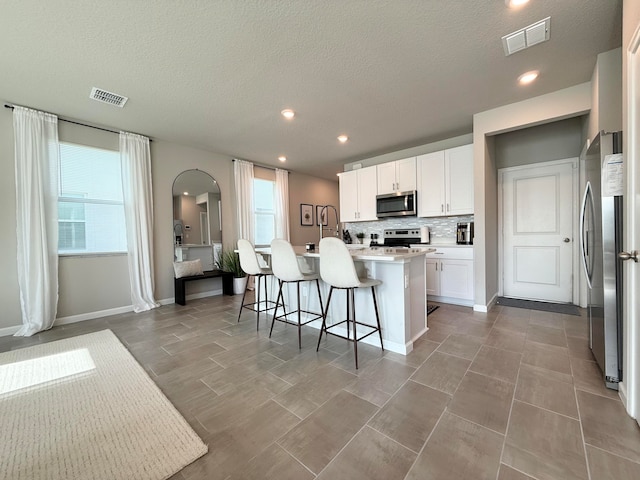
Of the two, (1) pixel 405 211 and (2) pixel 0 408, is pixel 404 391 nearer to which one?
(2) pixel 0 408

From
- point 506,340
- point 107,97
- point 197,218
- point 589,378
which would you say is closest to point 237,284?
point 197,218

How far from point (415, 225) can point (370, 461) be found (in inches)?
Answer: 161

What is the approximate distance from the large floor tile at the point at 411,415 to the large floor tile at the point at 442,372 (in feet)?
0.29

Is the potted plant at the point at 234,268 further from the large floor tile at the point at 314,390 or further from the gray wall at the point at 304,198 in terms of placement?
the large floor tile at the point at 314,390

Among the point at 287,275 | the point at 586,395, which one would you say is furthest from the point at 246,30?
the point at 586,395

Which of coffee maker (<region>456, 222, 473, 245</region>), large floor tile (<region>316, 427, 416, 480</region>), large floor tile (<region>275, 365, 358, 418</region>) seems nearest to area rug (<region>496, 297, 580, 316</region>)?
coffee maker (<region>456, 222, 473, 245</region>)

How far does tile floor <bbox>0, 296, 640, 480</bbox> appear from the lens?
1232 mm

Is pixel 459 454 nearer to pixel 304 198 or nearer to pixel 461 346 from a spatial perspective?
pixel 461 346

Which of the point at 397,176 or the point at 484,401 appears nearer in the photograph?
the point at 484,401

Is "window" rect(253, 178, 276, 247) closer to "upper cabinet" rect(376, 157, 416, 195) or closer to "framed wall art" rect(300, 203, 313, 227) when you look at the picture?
"framed wall art" rect(300, 203, 313, 227)

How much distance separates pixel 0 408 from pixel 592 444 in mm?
3522

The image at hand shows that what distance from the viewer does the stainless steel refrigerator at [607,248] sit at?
1.66 metres

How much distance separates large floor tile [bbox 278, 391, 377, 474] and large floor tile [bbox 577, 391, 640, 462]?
116 cm

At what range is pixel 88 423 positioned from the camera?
61.4 inches
